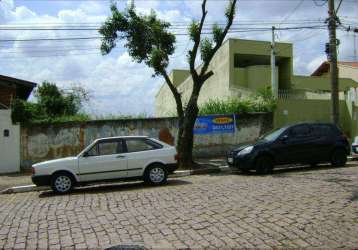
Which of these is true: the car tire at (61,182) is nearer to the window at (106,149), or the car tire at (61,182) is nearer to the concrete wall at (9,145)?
the window at (106,149)

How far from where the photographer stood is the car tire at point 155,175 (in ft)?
45.0

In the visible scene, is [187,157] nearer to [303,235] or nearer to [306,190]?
[306,190]

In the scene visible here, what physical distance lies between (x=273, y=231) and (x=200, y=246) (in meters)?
1.27

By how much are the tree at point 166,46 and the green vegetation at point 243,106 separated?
478cm

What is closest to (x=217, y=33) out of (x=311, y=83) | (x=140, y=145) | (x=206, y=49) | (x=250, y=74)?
(x=206, y=49)

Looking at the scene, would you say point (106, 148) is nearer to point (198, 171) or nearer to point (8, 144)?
point (198, 171)

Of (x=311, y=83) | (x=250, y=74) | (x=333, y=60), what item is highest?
(x=250, y=74)

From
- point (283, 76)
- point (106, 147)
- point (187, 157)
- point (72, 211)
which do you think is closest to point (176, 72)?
point (283, 76)

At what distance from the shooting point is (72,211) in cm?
961

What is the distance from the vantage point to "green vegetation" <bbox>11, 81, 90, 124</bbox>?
19.5m

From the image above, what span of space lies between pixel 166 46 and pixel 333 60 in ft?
23.5

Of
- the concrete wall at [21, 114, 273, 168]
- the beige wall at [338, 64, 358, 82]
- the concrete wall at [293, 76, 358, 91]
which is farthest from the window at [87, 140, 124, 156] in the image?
the beige wall at [338, 64, 358, 82]

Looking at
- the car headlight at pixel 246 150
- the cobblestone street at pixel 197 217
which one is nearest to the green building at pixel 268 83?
the car headlight at pixel 246 150

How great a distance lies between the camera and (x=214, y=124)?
2195 centimetres
